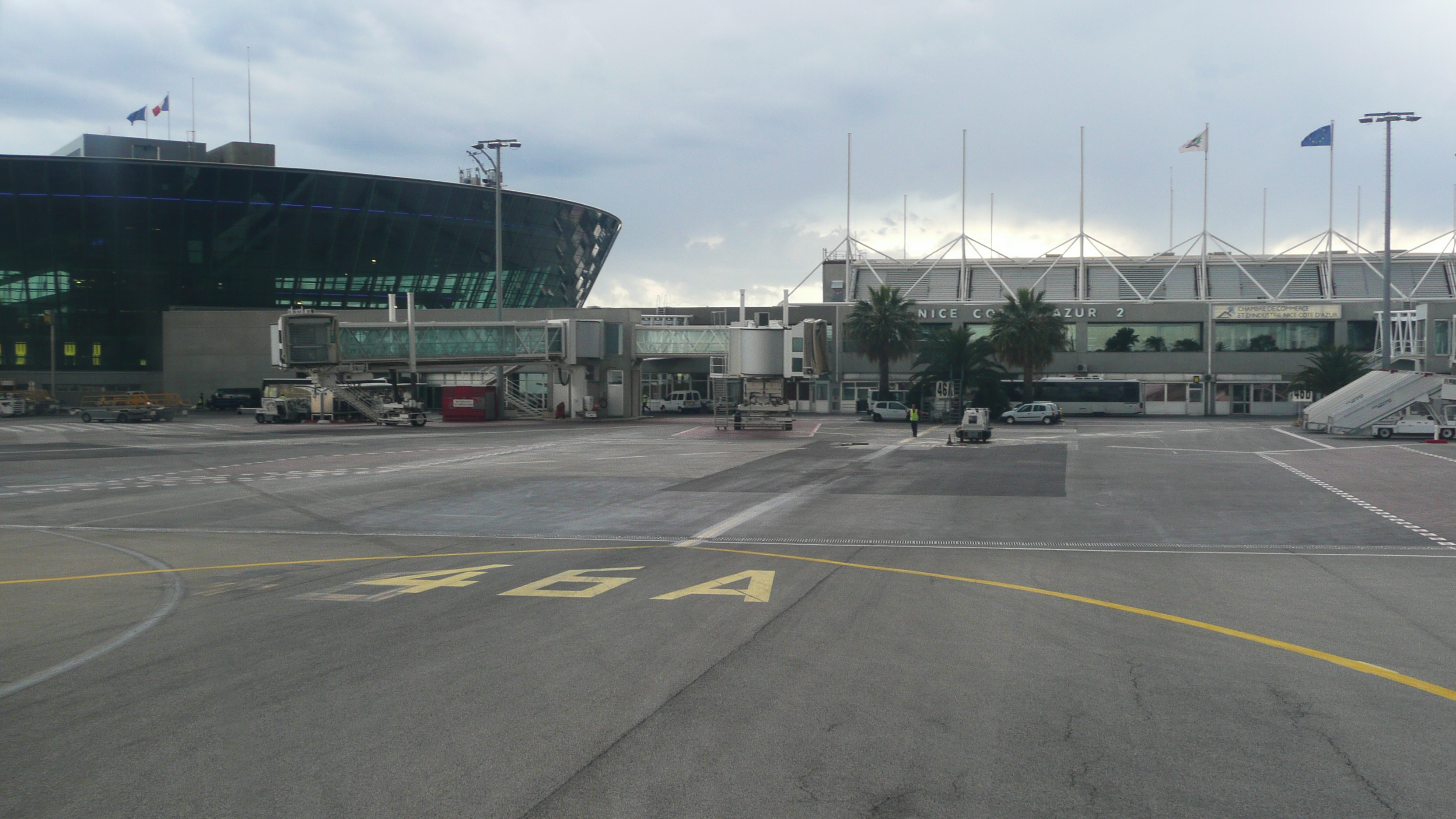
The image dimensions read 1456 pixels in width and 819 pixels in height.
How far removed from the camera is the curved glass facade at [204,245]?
84.8 meters

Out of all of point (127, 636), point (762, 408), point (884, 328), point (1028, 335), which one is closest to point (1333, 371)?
point (1028, 335)

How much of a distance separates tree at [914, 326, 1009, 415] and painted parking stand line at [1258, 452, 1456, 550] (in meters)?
35.7

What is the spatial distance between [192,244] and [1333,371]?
98.5 metres

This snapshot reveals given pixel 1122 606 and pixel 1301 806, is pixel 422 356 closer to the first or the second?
pixel 1122 606

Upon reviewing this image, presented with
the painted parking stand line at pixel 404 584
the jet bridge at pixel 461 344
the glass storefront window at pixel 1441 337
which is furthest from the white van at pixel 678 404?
the painted parking stand line at pixel 404 584

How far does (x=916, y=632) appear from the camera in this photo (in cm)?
948

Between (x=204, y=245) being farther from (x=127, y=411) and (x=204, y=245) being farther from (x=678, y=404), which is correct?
(x=678, y=404)

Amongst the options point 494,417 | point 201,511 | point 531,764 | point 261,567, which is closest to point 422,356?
point 494,417

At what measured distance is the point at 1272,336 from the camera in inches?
3041

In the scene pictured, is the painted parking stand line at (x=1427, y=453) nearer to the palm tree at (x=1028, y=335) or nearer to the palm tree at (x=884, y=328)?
the palm tree at (x=1028, y=335)

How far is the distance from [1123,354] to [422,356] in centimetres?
5759

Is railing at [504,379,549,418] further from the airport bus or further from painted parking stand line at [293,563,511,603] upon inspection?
painted parking stand line at [293,563,511,603]

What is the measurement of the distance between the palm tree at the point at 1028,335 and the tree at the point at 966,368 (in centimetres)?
111

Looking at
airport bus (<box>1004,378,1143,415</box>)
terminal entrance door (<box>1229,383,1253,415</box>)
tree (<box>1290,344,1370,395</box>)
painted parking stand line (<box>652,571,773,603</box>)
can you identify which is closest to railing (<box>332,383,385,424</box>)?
airport bus (<box>1004,378,1143,415</box>)
